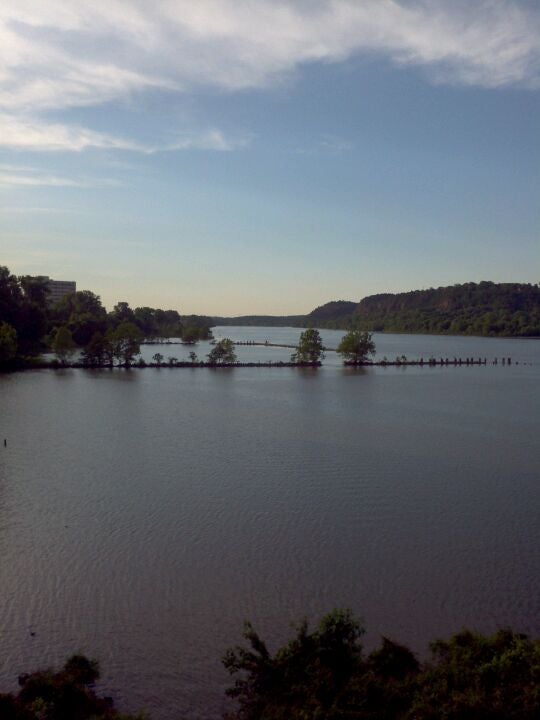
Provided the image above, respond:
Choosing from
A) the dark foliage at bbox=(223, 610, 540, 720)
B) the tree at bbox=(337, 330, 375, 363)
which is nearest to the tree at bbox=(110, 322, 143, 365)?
the tree at bbox=(337, 330, 375, 363)

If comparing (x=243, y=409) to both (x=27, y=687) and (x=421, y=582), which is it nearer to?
(x=421, y=582)

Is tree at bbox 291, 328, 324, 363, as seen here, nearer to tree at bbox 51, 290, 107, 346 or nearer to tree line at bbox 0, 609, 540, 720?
tree at bbox 51, 290, 107, 346

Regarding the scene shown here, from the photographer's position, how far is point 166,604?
966 centimetres

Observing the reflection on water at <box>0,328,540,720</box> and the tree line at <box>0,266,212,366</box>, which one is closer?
the reflection on water at <box>0,328,540,720</box>

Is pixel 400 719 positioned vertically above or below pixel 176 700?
above

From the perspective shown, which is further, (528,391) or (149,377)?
(149,377)

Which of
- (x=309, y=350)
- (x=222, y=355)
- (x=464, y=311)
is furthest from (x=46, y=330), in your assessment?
(x=464, y=311)

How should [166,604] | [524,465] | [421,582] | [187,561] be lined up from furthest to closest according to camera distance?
1. [524,465]
2. [187,561]
3. [421,582]
4. [166,604]

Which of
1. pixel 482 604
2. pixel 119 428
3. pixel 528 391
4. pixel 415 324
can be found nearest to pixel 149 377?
pixel 119 428

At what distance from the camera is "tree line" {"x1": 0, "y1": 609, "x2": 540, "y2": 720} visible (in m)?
5.93

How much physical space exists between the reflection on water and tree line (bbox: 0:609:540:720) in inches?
24.8

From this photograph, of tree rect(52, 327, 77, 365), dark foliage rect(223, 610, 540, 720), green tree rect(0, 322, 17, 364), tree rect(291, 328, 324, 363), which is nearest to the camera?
dark foliage rect(223, 610, 540, 720)

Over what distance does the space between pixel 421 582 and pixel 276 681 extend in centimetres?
445

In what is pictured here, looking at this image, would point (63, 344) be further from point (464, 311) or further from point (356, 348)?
point (464, 311)
